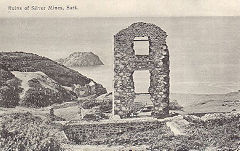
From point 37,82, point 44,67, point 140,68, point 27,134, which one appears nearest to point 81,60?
point 44,67

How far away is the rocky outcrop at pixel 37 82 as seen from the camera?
243 inches

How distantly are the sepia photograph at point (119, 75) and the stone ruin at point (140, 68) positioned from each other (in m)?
0.01

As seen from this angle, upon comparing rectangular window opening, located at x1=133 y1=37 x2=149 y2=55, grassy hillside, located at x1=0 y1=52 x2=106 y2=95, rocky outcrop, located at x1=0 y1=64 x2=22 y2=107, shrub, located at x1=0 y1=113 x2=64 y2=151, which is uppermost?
rectangular window opening, located at x1=133 y1=37 x2=149 y2=55

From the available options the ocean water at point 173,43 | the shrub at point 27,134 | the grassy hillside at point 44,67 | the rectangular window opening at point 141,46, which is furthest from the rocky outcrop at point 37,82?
the rectangular window opening at point 141,46

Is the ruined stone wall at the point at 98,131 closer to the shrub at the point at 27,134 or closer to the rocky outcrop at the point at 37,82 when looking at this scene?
the shrub at the point at 27,134

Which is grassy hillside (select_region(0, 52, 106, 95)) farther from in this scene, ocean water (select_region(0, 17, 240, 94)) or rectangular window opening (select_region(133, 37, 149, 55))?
rectangular window opening (select_region(133, 37, 149, 55))

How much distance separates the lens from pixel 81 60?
20.4 feet

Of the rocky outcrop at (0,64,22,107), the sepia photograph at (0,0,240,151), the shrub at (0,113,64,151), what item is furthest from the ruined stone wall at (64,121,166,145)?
the rocky outcrop at (0,64,22,107)

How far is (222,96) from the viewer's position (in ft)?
21.4

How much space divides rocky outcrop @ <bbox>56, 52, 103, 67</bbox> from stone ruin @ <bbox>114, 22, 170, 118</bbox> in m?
0.34

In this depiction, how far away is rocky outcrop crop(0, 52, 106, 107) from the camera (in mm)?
6164

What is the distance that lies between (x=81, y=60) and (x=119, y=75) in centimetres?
56

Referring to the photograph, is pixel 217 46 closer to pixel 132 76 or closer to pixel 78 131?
pixel 132 76

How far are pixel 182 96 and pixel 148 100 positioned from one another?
56 cm
